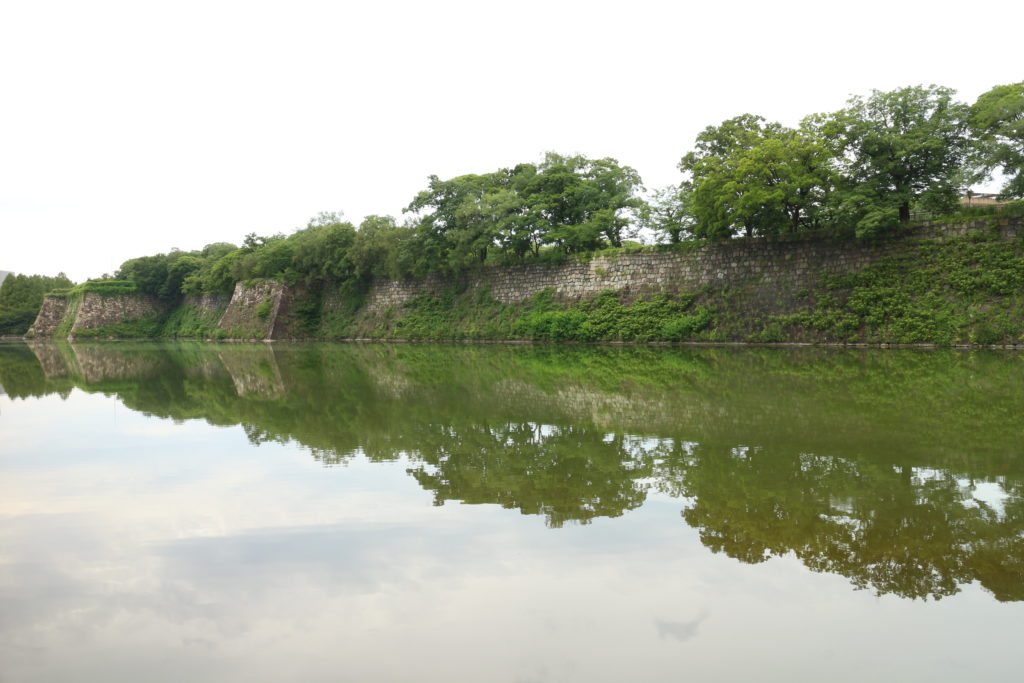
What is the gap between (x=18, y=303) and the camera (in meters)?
85.4

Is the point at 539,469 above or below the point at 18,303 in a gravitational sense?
above

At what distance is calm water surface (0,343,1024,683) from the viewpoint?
327 centimetres

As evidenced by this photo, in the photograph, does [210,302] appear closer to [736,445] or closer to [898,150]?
[898,150]

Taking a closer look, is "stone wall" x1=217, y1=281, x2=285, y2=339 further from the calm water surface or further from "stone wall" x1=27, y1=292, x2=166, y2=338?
the calm water surface

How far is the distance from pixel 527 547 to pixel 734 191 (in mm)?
26343

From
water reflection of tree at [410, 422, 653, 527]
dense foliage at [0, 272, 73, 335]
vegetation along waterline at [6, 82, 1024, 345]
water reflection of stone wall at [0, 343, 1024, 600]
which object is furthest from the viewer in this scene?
dense foliage at [0, 272, 73, 335]

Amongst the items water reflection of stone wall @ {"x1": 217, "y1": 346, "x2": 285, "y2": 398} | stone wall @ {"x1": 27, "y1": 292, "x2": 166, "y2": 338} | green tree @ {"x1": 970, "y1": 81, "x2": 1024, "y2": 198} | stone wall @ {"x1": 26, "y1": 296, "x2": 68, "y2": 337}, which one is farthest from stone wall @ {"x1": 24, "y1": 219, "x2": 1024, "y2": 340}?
stone wall @ {"x1": 26, "y1": 296, "x2": 68, "y2": 337}

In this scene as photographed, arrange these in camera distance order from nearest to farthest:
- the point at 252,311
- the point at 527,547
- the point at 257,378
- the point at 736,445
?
the point at 527,547, the point at 736,445, the point at 257,378, the point at 252,311

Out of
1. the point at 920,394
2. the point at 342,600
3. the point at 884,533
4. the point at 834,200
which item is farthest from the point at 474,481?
the point at 834,200

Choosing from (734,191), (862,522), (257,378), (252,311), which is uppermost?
(734,191)

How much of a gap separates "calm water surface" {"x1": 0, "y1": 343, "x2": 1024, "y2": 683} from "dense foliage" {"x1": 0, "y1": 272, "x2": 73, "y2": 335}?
8976 cm

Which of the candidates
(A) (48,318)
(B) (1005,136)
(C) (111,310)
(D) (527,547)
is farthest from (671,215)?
(A) (48,318)

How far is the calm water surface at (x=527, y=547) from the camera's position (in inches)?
129

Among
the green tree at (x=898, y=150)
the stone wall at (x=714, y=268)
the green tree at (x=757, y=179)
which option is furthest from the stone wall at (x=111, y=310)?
the green tree at (x=898, y=150)
